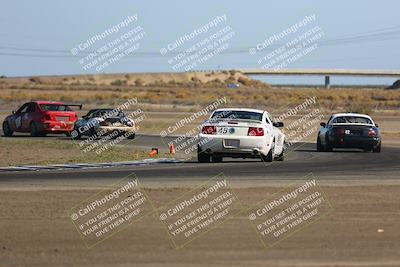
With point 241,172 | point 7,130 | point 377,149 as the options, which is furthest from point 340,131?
point 7,130

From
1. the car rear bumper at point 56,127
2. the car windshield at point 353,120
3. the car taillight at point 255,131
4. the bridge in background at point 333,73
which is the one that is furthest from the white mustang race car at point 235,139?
the bridge in background at point 333,73

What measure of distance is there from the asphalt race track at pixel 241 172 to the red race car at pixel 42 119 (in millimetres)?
13248

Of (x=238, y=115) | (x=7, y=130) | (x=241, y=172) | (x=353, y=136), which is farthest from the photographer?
(x=7, y=130)

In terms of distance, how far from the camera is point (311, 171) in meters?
20.3

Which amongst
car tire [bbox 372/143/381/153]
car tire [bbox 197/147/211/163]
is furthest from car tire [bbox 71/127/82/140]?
car tire [bbox 197/147/211/163]

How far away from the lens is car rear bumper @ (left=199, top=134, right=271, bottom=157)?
887 inches

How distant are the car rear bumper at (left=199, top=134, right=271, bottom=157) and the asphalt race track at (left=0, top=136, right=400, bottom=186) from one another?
281 millimetres

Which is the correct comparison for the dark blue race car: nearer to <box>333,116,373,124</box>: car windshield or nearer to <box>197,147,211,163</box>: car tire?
<box>333,116,373,124</box>: car windshield

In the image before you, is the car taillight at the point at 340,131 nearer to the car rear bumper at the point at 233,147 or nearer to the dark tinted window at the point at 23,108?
the car rear bumper at the point at 233,147

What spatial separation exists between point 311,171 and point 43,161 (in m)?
6.89

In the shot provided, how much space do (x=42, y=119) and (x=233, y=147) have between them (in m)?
15.8

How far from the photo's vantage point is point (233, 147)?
74.0 ft

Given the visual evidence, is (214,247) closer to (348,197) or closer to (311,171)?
(348,197)

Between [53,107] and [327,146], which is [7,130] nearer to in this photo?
[53,107]
